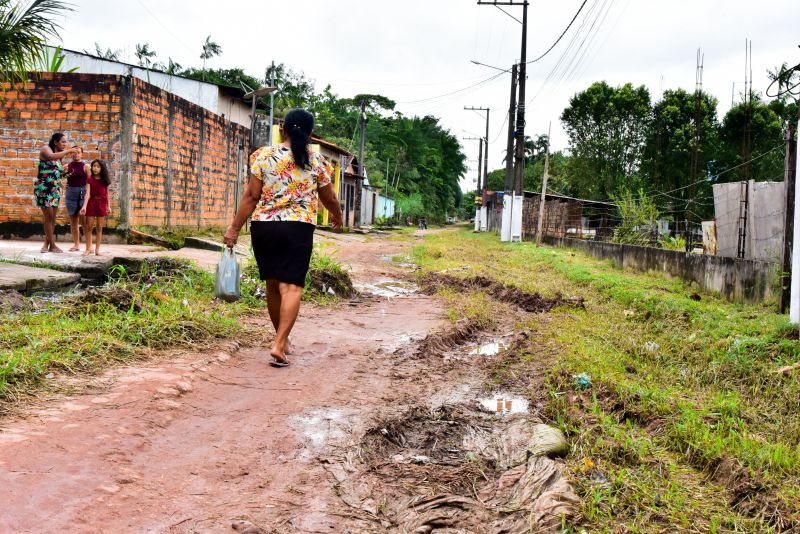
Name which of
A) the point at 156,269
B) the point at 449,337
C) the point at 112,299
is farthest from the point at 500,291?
the point at 112,299

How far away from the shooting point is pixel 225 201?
14828 millimetres

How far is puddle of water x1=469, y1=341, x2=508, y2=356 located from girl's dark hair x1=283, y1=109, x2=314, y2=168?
2049mm

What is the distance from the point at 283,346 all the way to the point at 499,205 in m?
39.6

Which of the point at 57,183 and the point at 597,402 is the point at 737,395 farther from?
the point at 57,183

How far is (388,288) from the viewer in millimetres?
9062

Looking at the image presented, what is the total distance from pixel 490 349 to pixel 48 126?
846 centimetres

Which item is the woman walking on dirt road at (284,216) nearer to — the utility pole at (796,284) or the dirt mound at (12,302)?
the dirt mound at (12,302)

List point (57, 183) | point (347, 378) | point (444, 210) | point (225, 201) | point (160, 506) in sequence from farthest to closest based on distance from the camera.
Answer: point (444, 210)
point (225, 201)
point (57, 183)
point (347, 378)
point (160, 506)

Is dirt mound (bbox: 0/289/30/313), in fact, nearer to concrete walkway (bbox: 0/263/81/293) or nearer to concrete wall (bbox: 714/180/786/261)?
concrete walkway (bbox: 0/263/81/293)

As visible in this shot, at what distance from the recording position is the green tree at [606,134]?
31.5 metres

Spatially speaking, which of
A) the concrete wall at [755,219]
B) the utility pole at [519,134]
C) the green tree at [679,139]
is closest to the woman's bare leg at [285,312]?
the concrete wall at [755,219]

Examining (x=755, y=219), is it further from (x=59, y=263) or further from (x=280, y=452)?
(x=59, y=263)

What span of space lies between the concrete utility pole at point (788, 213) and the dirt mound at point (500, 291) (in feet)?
6.62

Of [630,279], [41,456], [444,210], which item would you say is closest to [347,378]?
[41,456]
